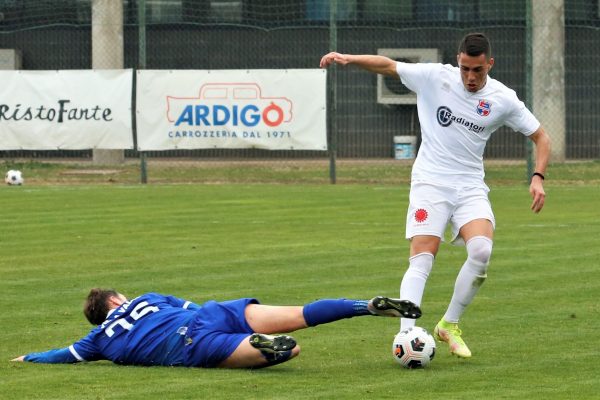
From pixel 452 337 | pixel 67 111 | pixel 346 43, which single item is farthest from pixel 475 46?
pixel 346 43

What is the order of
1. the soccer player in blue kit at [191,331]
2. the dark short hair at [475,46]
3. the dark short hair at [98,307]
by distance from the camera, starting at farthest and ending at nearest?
the dark short hair at [475,46]
the dark short hair at [98,307]
the soccer player in blue kit at [191,331]

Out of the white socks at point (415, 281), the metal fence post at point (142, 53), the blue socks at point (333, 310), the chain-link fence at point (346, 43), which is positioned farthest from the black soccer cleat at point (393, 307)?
the chain-link fence at point (346, 43)

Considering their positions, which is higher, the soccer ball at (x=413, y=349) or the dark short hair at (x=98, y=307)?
the dark short hair at (x=98, y=307)

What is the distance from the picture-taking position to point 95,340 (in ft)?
29.0

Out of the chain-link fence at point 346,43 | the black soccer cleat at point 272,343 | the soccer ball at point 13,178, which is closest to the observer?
the black soccer cleat at point 272,343

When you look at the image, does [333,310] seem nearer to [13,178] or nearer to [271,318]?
[271,318]

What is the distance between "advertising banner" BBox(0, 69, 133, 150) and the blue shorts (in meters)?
16.7

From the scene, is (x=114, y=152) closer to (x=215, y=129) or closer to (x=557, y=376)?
(x=215, y=129)

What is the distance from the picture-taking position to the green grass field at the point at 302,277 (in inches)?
322

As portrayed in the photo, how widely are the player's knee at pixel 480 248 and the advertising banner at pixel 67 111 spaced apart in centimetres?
1647

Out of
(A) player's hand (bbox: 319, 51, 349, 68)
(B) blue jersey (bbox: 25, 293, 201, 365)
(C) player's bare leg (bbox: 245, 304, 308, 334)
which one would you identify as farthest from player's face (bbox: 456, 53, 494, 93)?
(B) blue jersey (bbox: 25, 293, 201, 365)

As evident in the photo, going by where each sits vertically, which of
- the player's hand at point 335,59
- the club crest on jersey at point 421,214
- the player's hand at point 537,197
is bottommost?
the club crest on jersey at point 421,214

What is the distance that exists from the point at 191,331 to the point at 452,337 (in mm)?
1706

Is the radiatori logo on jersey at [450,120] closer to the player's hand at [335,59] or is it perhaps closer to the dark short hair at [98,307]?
the player's hand at [335,59]
